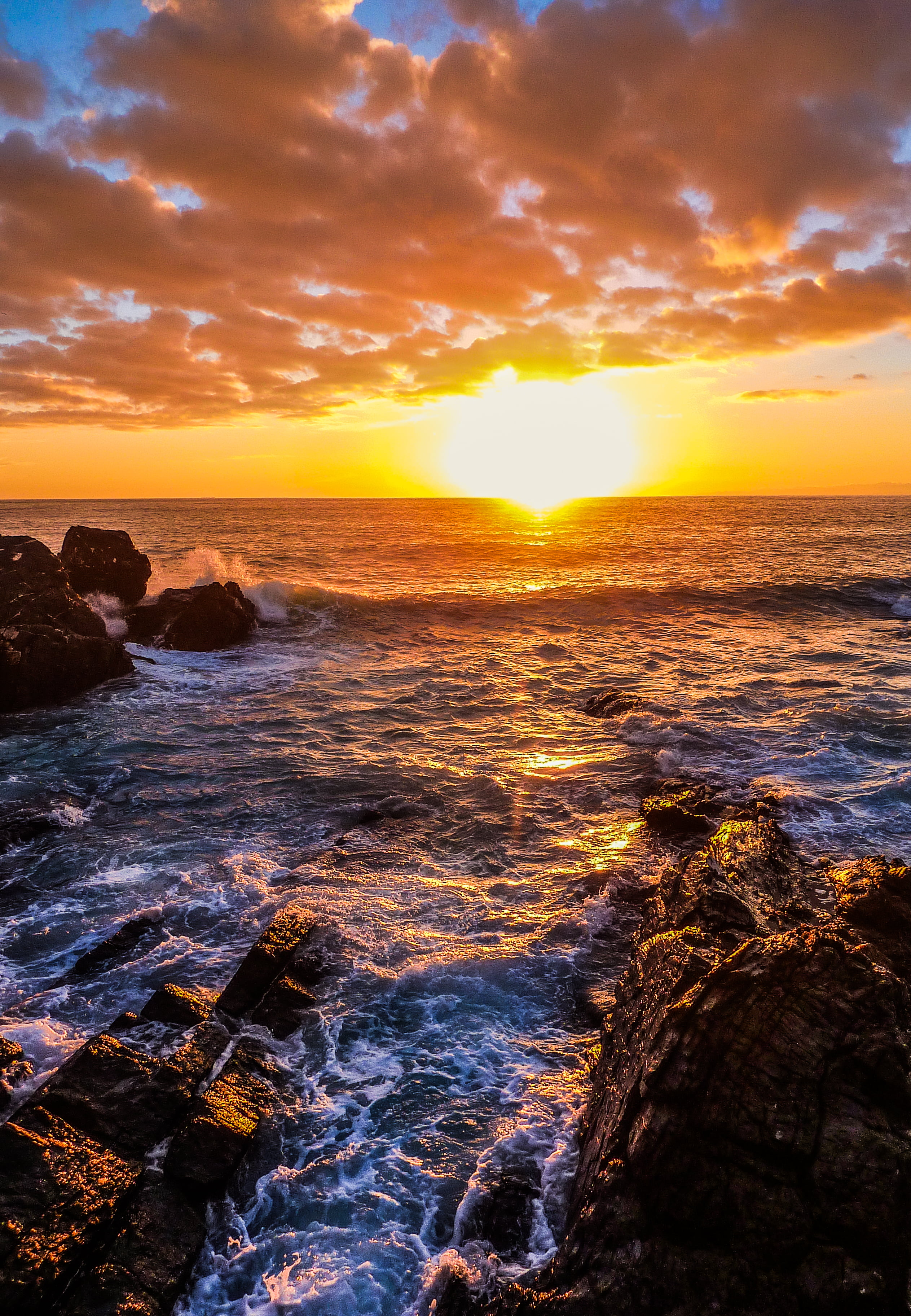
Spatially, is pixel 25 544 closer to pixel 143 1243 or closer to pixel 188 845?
pixel 188 845

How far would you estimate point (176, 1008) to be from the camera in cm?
697

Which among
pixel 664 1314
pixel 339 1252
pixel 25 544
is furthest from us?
pixel 25 544

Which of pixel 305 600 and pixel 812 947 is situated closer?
pixel 812 947

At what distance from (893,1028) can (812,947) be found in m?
0.62

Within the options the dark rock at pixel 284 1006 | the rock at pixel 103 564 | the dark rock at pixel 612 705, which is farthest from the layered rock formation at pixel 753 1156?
the rock at pixel 103 564

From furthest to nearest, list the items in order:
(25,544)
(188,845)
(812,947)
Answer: (25,544), (188,845), (812,947)

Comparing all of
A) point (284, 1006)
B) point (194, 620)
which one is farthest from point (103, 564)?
point (284, 1006)

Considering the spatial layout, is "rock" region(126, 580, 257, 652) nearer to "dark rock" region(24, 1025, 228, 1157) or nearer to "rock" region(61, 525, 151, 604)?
"rock" region(61, 525, 151, 604)

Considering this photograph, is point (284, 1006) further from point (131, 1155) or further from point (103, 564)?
point (103, 564)

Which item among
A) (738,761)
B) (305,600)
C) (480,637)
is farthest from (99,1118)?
(305,600)

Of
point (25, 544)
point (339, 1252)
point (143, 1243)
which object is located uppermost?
point (25, 544)

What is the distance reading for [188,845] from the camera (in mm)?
11125

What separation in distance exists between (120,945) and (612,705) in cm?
1263

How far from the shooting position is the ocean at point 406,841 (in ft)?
18.6
